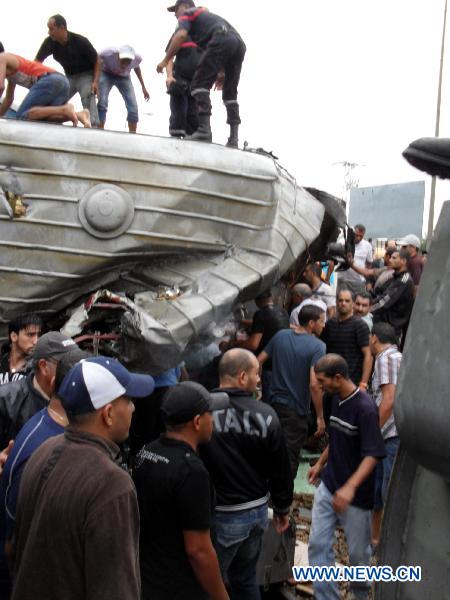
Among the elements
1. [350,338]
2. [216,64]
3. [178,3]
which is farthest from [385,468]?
[178,3]

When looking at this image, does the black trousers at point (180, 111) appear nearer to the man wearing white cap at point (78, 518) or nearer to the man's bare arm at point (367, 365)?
the man's bare arm at point (367, 365)

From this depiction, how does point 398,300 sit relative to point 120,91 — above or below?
below

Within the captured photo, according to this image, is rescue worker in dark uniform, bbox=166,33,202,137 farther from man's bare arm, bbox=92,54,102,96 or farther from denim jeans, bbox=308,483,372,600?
denim jeans, bbox=308,483,372,600

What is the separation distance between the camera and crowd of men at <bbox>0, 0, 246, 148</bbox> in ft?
23.5

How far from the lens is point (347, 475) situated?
445cm

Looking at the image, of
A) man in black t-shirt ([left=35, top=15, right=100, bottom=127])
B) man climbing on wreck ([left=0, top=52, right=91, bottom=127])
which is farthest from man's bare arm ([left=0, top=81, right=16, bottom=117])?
man in black t-shirt ([left=35, top=15, right=100, bottom=127])

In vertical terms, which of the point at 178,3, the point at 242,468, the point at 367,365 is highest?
the point at 178,3

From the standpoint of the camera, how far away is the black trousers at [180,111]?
26.2 feet

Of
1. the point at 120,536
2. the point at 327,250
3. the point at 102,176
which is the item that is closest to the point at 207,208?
the point at 102,176

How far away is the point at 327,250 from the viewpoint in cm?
888

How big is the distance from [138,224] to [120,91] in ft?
9.04

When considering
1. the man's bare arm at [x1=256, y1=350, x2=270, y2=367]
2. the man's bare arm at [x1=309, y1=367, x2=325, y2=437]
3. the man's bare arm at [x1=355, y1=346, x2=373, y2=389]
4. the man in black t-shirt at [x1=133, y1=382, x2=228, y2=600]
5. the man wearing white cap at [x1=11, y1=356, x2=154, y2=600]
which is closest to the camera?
the man wearing white cap at [x1=11, y1=356, x2=154, y2=600]

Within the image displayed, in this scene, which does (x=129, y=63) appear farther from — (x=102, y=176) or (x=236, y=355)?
(x=236, y=355)

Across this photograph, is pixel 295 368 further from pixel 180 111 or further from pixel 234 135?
pixel 180 111
